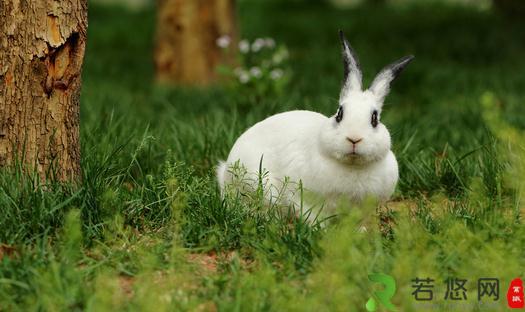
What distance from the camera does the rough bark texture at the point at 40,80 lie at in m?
3.49

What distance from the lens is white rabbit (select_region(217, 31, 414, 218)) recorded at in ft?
11.0

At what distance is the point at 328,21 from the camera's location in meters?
11.6

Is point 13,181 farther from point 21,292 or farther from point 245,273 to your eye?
point 245,273

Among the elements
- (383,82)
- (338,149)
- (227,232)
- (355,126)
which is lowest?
(227,232)

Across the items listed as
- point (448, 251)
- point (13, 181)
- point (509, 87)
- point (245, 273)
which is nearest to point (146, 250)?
point (245, 273)

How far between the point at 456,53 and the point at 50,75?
7.13 meters

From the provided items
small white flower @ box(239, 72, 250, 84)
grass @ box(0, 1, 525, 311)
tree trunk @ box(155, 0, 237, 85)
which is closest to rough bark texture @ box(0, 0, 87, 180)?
grass @ box(0, 1, 525, 311)

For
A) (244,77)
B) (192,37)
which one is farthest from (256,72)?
(192,37)

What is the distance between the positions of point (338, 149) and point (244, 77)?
302cm

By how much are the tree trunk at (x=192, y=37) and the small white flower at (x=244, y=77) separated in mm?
1568

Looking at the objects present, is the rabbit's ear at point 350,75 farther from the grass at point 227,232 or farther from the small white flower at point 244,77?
the small white flower at point 244,77
